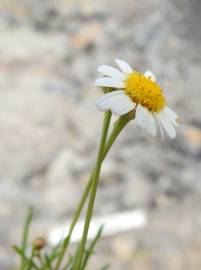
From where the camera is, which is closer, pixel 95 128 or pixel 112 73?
pixel 112 73

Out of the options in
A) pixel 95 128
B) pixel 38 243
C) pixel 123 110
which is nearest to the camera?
pixel 123 110

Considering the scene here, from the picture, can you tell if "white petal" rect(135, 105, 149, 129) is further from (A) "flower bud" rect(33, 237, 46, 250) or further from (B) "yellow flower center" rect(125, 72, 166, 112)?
(A) "flower bud" rect(33, 237, 46, 250)

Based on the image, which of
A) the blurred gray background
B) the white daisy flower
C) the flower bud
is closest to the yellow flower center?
the white daisy flower

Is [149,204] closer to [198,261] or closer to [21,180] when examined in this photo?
[198,261]

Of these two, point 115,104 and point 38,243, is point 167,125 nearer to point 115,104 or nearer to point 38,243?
point 115,104

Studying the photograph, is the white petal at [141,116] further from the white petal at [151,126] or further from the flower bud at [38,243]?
the flower bud at [38,243]

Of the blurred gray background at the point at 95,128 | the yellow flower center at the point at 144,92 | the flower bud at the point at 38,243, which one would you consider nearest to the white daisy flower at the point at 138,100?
the yellow flower center at the point at 144,92

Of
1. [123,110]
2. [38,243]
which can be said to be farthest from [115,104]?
[38,243]
